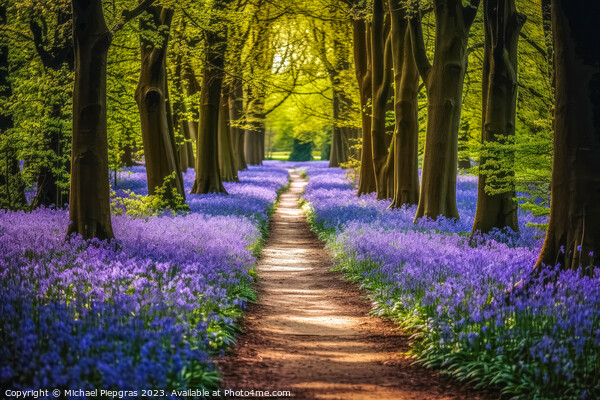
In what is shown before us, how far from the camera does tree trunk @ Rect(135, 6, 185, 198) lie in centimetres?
1669

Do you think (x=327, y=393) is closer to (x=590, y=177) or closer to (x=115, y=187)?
(x=590, y=177)

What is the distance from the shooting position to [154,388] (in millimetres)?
4305

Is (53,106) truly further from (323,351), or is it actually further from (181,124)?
(181,124)

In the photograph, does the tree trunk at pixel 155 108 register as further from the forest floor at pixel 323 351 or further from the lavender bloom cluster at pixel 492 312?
the lavender bloom cluster at pixel 492 312

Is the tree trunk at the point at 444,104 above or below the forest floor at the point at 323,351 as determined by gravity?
above

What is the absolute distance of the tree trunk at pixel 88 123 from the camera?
9.98 m

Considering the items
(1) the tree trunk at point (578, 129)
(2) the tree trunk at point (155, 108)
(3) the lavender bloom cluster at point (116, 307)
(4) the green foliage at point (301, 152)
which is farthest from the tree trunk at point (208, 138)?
(4) the green foliage at point (301, 152)

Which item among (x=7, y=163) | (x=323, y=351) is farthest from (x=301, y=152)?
(x=323, y=351)

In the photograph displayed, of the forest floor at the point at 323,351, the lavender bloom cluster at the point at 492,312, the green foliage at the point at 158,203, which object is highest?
the green foliage at the point at 158,203

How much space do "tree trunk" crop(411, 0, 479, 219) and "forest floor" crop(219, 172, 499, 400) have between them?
16.4 ft

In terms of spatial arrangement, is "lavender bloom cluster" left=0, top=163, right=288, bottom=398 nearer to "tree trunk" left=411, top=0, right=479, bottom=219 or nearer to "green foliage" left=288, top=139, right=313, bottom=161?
"tree trunk" left=411, top=0, right=479, bottom=219

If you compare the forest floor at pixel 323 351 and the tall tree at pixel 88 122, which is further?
the tall tree at pixel 88 122

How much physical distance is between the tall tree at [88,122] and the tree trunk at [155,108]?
649 centimetres

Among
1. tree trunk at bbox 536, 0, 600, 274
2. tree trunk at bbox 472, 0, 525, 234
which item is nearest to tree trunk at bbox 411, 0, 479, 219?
tree trunk at bbox 472, 0, 525, 234
